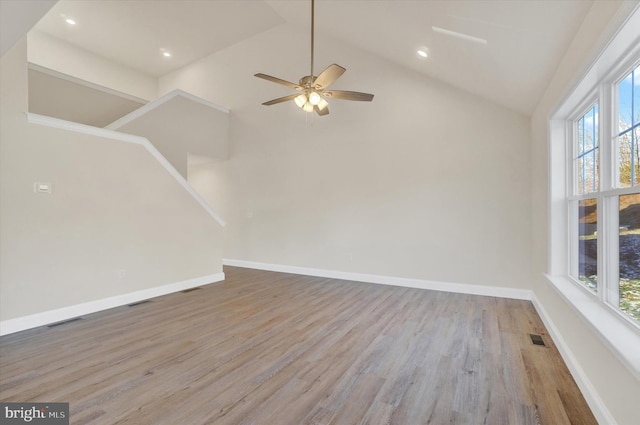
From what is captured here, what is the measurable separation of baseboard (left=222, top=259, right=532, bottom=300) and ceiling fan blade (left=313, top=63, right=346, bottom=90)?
10.9 feet

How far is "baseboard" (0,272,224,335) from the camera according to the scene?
2.99 m

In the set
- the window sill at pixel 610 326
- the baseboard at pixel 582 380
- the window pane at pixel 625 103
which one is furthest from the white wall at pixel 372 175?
the window pane at pixel 625 103

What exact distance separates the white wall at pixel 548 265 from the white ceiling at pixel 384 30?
0.58ft

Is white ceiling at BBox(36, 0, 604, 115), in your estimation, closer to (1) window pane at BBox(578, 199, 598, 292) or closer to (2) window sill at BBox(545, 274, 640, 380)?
(1) window pane at BBox(578, 199, 598, 292)

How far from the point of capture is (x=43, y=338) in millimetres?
2844

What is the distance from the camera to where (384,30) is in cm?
384

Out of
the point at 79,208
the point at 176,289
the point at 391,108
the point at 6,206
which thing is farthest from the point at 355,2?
the point at 176,289

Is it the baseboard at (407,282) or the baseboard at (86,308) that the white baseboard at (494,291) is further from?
the baseboard at (86,308)

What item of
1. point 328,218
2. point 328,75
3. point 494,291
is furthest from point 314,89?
point 494,291

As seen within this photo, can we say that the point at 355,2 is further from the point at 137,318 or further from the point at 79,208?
the point at 137,318

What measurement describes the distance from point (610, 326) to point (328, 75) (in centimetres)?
294

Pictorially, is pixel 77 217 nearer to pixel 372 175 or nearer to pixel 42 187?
pixel 42 187

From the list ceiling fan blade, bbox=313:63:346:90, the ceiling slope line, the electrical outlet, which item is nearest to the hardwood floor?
the electrical outlet

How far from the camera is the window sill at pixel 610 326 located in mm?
1418
